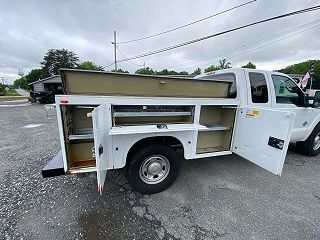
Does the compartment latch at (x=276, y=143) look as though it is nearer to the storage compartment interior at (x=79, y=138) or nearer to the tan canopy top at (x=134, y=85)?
the tan canopy top at (x=134, y=85)

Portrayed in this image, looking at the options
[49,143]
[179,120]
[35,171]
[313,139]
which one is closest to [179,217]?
A: [179,120]

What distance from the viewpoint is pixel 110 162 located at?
248 centimetres

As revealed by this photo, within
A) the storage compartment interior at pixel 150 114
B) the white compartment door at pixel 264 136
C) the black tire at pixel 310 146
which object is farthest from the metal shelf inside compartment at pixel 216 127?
the black tire at pixel 310 146

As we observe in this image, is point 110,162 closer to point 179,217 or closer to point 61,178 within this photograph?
point 179,217

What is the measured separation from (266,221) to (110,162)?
2.36 m

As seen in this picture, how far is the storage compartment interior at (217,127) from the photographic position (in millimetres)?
3295

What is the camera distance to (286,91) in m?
3.69

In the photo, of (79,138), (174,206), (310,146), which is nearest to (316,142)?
(310,146)

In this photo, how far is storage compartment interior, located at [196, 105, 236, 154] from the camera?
3.29 m

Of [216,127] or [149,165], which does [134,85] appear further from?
[216,127]

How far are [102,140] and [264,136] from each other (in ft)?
8.35

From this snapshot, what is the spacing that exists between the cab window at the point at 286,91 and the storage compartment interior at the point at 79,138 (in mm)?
3643

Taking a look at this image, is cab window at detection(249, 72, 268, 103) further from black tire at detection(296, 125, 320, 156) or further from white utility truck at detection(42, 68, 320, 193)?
black tire at detection(296, 125, 320, 156)

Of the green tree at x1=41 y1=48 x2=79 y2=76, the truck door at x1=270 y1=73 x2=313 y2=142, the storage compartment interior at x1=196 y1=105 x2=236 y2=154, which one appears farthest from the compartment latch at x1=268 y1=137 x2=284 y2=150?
the green tree at x1=41 y1=48 x2=79 y2=76
